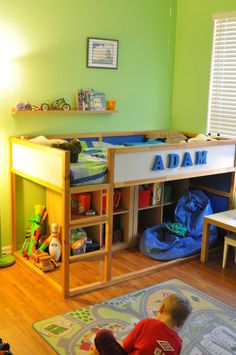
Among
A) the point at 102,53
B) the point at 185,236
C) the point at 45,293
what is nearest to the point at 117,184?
the point at 45,293

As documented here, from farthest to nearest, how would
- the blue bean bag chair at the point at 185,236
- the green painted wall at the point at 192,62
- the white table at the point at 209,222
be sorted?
the green painted wall at the point at 192,62
the blue bean bag chair at the point at 185,236
the white table at the point at 209,222

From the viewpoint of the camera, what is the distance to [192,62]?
4.41m

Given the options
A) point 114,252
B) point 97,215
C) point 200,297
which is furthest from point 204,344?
point 114,252

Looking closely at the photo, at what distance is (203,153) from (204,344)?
1.66 m

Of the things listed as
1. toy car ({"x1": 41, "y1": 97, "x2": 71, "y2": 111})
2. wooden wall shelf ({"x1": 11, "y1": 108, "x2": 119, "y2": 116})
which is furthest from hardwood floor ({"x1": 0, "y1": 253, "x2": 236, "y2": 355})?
toy car ({"x1": 41, "y1": 97, "x2": 71, "y2": 111})

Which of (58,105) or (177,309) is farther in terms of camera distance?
(58,105)

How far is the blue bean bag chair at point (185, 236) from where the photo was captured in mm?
3762

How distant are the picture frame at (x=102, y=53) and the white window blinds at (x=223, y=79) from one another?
3.17ft

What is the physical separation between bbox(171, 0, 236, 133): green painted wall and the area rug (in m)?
1.98

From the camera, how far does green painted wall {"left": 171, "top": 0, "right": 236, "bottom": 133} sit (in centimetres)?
424

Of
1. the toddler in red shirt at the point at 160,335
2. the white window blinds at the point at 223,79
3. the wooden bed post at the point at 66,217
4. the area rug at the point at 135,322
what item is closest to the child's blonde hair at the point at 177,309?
the toddler in red shirt at the point at 160,335

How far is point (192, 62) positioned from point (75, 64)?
1.27m

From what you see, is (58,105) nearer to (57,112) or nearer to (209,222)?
Result: (57,112)

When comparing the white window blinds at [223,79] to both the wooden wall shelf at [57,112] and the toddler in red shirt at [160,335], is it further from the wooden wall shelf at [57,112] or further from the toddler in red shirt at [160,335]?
the toddler in red shirt at [160,335]
